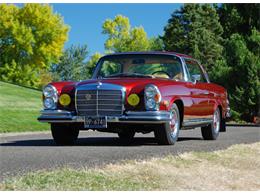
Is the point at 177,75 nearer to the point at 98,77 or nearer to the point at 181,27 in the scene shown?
the point at 98,77

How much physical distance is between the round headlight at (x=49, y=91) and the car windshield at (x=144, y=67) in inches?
53.4

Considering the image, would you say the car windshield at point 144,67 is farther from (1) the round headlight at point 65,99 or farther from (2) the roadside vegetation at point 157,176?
(2) the roadside vegetation at point 157,176

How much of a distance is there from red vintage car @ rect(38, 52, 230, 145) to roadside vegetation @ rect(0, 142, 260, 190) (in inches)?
65.9

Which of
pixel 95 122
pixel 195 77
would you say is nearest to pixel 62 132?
pixel 95 122

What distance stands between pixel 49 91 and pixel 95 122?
3.64ft

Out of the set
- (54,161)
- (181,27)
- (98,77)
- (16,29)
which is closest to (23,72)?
(16,29)

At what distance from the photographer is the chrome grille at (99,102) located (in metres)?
10.3

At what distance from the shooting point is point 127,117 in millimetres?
10180

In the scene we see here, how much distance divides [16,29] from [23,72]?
491cm

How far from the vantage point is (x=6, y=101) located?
31719 millimetres

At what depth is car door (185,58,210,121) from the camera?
455 inches

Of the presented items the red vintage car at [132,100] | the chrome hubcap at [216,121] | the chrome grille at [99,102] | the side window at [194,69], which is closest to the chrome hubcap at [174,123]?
the red vintage car at [132,100]

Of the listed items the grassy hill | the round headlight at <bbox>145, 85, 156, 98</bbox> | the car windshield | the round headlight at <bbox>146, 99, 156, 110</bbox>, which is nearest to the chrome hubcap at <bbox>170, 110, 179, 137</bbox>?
the round headlight at <bbox>146, 99, 156, 110</bbox>

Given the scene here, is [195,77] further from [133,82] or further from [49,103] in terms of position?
[49,103]
